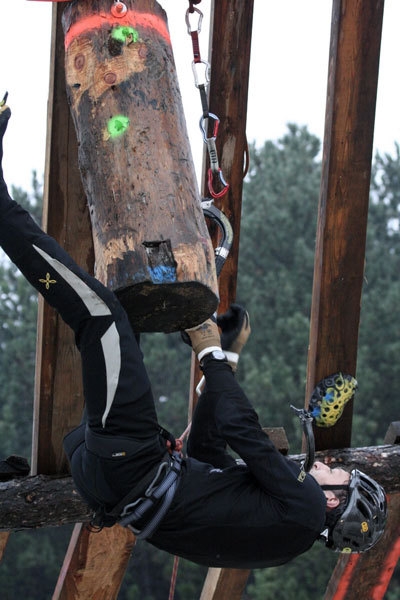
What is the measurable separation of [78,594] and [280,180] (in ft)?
48.6

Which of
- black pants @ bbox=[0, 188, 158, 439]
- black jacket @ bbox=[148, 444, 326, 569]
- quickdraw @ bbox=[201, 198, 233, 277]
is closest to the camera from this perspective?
black pants @ bbox=[0, 188, 158, 439]

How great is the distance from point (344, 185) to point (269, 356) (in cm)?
1313

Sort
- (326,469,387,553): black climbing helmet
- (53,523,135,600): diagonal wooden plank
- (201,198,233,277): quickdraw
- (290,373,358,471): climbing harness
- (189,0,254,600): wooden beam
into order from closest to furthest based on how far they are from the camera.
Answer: (201,198,233,277): quickdraw → (326,469,387,553): black climbing helmet → (189,0,254,600): wooden beam → (290,373,358,471): climbing harness → (53,523,135,600): diagonal wooden plank

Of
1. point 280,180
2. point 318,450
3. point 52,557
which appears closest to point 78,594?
point 318,450

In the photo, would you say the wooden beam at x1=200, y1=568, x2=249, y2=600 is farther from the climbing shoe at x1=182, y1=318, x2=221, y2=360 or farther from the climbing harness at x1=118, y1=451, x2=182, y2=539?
the climbing shoe at x1=182, y1=318, x2=221, y2=360

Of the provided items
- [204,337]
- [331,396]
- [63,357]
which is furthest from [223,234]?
[331,396]

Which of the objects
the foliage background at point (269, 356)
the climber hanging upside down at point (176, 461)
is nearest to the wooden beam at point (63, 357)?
the climber hanging upside down at point (176, 461)

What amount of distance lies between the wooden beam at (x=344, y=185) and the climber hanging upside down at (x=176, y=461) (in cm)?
82

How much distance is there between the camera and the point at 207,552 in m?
3.13

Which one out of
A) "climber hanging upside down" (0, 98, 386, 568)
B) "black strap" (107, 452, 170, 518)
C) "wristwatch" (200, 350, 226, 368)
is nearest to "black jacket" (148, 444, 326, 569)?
"climber hanging upside down" (0, 98, 386, 568)

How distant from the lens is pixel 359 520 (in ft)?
10.8

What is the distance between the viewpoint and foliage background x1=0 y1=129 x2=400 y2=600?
1597 centimetres

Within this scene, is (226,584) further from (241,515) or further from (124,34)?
(124,34)

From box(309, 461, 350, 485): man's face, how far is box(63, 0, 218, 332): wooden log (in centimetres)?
84
